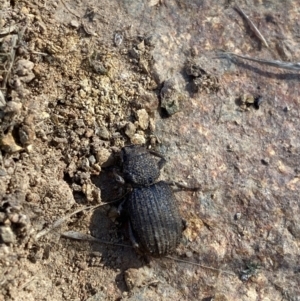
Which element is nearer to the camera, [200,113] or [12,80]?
[12,80]


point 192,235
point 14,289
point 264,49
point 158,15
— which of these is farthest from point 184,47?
point 14,289

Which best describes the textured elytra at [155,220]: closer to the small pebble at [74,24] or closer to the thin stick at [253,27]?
the small pebble at [74,24]

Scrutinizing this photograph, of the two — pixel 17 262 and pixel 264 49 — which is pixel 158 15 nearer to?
pixel 264 49

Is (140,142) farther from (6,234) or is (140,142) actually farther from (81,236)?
(6,234)

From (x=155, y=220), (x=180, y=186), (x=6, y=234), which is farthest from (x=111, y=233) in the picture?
(x=6, y=234)

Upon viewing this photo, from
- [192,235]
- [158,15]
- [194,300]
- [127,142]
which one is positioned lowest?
[194,300]

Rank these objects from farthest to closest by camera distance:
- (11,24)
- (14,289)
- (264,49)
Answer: (264,49)
(11,24)
(14,289)

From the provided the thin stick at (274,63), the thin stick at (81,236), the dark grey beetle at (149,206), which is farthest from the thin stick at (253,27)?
the thin stick at (81,236)
